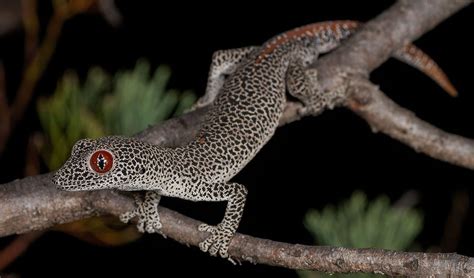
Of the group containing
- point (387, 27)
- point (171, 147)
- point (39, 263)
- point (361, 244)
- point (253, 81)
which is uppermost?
point (387, 27)

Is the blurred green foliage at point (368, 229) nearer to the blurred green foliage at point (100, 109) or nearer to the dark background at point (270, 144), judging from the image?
the blurred green foliage at point (100, 109)

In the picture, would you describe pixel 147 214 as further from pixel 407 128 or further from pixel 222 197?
pixel 407 128

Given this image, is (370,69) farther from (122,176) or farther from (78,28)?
(78,28)

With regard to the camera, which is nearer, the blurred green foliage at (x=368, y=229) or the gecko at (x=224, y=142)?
the gecko at (x=224, y=142)

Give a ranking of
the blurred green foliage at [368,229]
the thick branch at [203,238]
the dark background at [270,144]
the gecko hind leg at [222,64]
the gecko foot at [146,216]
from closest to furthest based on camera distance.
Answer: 1. the thick branch at [203,238]
2. the gecko foot at [146,216]
3. the blurred green foliage at [368,229]
4. the gecko hind leg at [222,64]
5. the dark background at [270,144]

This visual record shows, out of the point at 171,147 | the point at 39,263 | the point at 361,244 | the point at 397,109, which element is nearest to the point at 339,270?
the point at 361,244

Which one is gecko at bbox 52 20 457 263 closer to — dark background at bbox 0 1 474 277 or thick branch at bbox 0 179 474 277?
thick branch at bbox 0 179 474 277

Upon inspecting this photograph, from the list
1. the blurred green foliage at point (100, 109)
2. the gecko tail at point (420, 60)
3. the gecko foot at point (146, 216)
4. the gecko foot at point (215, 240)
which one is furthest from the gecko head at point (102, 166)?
the gecko tail at point (420, 60)
